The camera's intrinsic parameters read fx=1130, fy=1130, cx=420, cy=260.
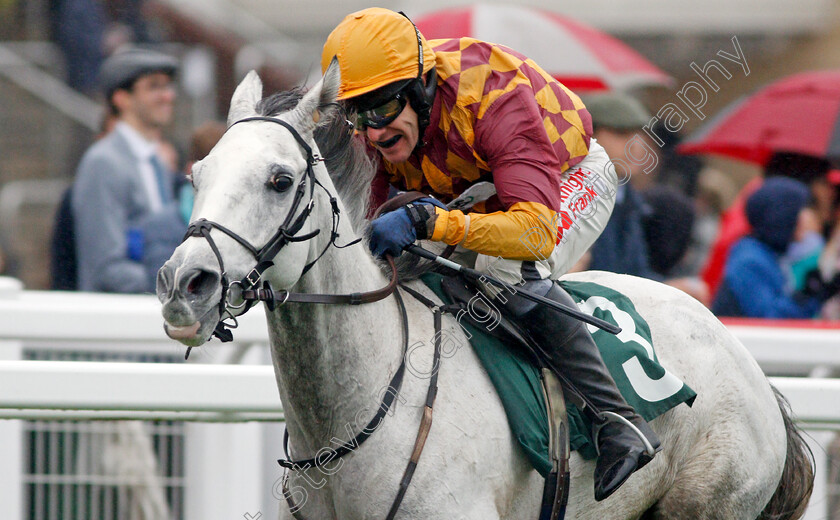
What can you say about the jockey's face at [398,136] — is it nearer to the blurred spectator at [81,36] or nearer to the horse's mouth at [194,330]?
the horse's mouth at [194,330]

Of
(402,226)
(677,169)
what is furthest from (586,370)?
(677,169)

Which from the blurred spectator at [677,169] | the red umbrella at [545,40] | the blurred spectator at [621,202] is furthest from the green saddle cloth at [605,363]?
the blurred spectator at [677,169]

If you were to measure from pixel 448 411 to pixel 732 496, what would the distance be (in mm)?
1145

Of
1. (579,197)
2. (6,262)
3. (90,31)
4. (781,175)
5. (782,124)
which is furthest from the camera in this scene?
(90,31)

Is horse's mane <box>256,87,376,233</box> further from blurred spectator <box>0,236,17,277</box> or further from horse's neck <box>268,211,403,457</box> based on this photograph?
blurred spectator <box>0,236,17,277</box>

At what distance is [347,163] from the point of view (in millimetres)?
3109

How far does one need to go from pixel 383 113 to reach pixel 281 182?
22.9 inches

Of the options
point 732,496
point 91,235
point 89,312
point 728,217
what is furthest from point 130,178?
point 728,217

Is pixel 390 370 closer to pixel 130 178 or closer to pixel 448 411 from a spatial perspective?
pixel 448 411

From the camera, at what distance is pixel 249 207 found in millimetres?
2639

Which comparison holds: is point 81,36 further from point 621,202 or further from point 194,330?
point 194,330

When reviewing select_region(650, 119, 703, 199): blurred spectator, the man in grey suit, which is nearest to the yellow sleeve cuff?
the man in grey suit

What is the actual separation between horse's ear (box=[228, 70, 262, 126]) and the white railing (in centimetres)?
89

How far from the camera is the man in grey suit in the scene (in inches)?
217
